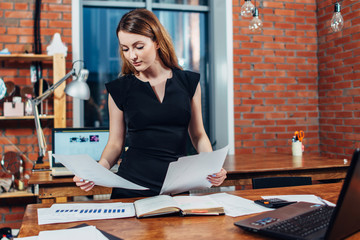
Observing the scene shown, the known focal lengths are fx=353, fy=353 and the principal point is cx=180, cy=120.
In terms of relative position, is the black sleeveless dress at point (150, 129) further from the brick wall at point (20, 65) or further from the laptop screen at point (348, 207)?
the brick wall at point (20, 65)

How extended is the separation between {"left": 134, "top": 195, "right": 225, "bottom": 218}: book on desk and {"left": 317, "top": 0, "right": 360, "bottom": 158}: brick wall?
2.66m

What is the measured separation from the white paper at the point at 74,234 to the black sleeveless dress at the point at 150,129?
51 cm

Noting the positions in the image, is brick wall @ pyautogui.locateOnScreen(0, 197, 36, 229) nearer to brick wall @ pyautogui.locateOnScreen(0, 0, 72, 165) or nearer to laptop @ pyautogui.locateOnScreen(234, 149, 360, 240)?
brick wall @ pyautogui.locateOnScreen(0, 0, 72, 165)

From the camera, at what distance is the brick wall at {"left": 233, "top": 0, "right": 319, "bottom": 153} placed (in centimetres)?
365

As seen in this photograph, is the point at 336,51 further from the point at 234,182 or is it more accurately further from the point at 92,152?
the point at 92,152

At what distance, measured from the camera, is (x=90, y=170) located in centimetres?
112

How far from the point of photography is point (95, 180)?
118 centimetres

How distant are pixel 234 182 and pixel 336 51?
2082mm

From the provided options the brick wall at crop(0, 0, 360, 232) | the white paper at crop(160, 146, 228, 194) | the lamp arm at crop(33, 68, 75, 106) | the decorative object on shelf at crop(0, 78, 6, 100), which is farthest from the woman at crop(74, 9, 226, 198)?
the brick wall at crop(0, 0, 360, 232)

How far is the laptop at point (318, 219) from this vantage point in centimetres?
73

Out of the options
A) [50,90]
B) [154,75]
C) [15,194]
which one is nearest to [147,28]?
[154,75]

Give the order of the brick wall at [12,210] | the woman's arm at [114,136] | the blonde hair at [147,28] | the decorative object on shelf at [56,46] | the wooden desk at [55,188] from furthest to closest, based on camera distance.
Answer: the brick wall at [12,210] → the decorative object on shelf at [56,46] → the wooden desk at [55,188] → the woman's arm at [114,136] → the blonde hair at [147,28]

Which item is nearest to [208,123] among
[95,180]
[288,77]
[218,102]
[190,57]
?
[218,102]

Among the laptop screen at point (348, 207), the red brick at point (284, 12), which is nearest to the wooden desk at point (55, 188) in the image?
the laptop screen at point (348, 207)
